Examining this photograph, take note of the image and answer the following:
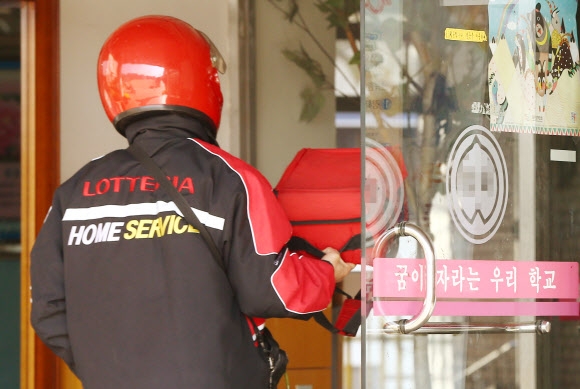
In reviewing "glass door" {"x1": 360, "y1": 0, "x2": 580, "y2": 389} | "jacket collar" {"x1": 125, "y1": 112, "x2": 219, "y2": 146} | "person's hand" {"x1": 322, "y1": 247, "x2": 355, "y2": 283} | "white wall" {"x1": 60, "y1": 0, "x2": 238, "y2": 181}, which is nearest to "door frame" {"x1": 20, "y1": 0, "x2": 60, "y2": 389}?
"white wall" {"x1": 60, "y1": 0, "x2": 238, "y2": 181}

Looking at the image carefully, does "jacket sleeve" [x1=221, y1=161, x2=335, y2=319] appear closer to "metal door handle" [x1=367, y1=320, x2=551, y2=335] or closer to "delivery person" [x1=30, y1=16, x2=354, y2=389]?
"delivery person" [x1=30, y1=16, x2=354, y2=389]

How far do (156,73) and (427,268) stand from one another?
87 centimetres

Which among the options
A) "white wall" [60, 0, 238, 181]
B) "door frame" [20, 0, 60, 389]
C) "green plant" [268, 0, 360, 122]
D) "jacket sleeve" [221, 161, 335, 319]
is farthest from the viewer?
"green plant" [268, 0, 360, 122]

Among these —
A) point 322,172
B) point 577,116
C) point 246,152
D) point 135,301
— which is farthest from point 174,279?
point 246,152

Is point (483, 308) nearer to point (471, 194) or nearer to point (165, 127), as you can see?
point (471, 194)

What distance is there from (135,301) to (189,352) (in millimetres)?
186

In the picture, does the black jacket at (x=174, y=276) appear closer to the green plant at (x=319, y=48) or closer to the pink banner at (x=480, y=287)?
the pink banner at (x=480, y=287)

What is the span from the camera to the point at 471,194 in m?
2.55

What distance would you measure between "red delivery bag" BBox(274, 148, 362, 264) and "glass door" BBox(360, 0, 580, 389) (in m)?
0.15

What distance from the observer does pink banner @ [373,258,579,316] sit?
242cm

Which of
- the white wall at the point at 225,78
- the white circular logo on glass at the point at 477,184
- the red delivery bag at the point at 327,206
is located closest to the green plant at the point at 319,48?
the white wall at the point at 225,78

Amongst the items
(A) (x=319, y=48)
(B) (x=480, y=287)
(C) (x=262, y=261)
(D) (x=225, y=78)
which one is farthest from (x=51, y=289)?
(A) (x=319, y=48)

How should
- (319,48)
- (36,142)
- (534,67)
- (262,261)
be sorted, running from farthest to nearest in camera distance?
(319,48) < (36,142) < (534,67) < (262,261)

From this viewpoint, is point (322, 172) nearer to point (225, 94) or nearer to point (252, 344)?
point (252, 344)
